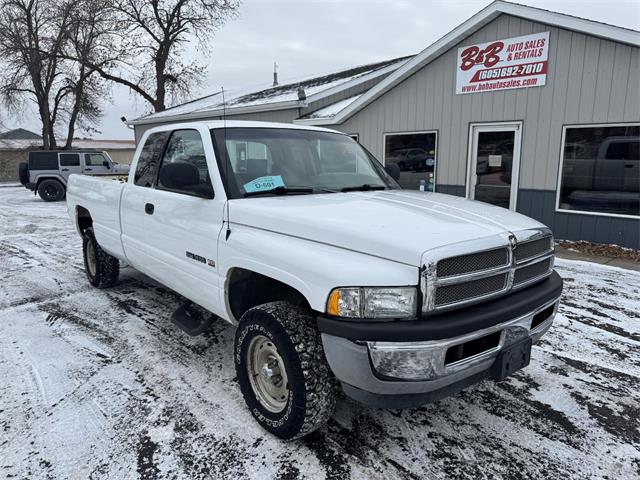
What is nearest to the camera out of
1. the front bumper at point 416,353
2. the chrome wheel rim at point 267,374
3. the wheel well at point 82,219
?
the front bumper at point 416,353

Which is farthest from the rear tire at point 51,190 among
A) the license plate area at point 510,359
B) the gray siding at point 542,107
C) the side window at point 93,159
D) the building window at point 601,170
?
the license plate area at point 510,359

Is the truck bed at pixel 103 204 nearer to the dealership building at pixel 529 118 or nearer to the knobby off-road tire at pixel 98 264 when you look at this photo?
the knobby off-road tire at pixel 98 264

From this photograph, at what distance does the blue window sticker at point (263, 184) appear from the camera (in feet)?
10.6

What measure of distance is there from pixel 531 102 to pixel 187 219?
7892 mm

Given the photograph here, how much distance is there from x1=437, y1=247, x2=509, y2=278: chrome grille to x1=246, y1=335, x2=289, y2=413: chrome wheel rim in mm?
1123

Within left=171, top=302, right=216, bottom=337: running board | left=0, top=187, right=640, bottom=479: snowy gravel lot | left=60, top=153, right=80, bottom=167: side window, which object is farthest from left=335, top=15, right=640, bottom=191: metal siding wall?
left=60, top=153, right=80, bottom=167: side window

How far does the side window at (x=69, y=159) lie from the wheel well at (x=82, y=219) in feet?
44.2

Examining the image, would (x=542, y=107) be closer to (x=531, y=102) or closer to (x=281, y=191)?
(x=531, y=102)

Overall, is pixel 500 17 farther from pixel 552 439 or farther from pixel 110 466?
pixel 110 466

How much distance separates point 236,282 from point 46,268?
5.25 meters

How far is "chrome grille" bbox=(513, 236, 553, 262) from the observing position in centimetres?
267

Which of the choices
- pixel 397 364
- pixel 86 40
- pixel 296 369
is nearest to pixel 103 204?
pixel 296 369

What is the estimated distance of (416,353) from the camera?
2.18 m

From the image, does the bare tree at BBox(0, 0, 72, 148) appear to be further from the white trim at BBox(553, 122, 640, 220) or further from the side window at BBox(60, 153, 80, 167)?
the white trim at BBox(553, 122, 640, 220)
